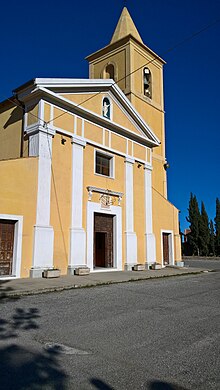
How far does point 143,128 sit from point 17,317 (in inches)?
633

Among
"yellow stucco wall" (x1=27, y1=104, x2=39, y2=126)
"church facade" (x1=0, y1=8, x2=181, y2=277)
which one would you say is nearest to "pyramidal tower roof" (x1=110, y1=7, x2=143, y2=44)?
"church facade" (x1=0, y1=8, x2=181, y2=277)

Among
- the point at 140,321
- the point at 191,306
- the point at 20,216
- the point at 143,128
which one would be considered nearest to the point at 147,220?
the point at 143,128

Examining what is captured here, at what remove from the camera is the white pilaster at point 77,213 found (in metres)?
14.5

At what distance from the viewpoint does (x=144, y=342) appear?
15.6 ft

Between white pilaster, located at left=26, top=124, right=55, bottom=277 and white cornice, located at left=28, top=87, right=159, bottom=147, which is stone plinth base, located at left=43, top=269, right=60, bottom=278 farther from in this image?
white cornice, located at left=28, top=87, right=159, bottom=147

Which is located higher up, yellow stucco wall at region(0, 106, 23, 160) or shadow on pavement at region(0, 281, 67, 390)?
yellow stucco wall at region(0, 106, 23, 160)

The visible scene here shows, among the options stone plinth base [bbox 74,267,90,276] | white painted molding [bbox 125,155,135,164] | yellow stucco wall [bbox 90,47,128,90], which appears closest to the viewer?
stone plinth base [bbox 74,267,90,276]

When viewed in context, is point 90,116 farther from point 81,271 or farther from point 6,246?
point 6,246

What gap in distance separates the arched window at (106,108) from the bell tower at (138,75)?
4.70 metres

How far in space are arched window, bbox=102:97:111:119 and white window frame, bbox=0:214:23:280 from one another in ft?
26.3

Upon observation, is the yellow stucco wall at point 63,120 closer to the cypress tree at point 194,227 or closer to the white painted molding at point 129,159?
the white painted molding at point 129,159

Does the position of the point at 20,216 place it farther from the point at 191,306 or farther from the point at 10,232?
the point at 191,306

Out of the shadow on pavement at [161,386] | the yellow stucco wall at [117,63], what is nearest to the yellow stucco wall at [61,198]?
the yellow stucco wall at [117,63]

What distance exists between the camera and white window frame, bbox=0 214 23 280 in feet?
40.5
